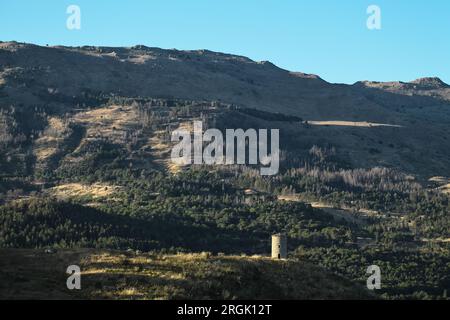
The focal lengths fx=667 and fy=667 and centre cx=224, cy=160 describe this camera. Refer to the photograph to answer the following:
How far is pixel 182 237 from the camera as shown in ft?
417

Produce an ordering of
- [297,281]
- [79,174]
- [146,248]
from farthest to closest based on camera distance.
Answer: [79,174], [146,248], [297,281]

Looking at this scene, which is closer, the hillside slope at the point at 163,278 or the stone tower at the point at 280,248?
the hillside slope at the point at 163,278

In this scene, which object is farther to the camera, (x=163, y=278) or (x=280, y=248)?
(x=280, y=248)

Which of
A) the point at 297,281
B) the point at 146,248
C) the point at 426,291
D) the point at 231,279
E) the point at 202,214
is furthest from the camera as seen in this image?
the point at 202,214

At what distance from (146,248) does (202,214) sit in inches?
1295

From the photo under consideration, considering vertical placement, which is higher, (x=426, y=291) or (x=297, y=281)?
(x=297, y=281)

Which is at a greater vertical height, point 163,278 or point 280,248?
point 163,278

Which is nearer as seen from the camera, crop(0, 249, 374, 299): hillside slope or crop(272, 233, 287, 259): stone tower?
crop(0, 249, 374, 299): hillside slope
